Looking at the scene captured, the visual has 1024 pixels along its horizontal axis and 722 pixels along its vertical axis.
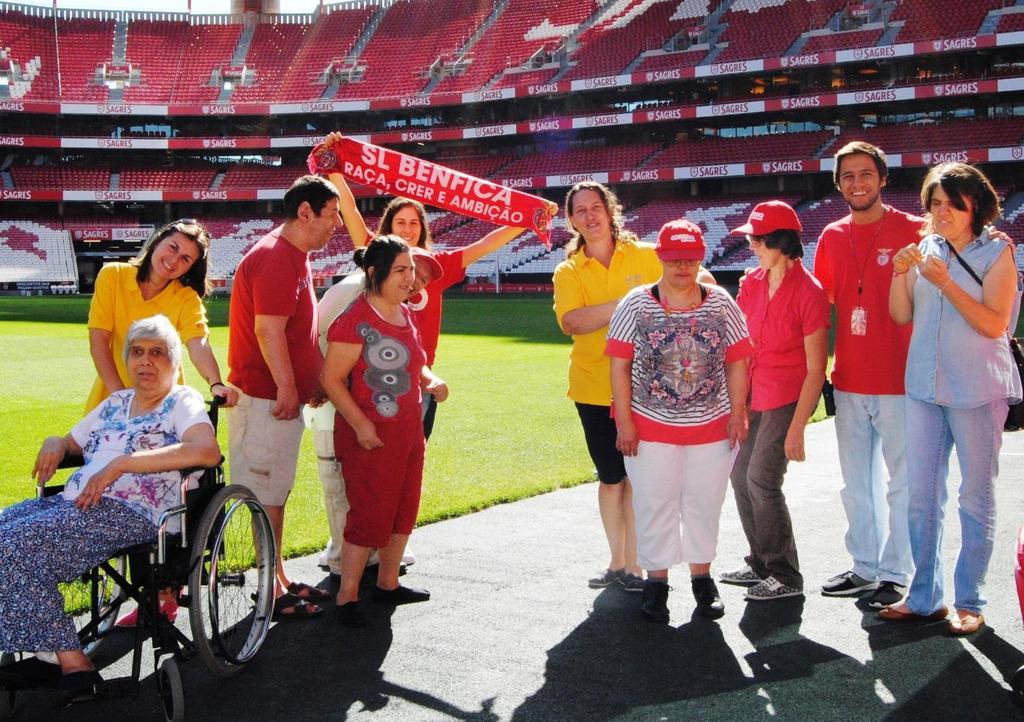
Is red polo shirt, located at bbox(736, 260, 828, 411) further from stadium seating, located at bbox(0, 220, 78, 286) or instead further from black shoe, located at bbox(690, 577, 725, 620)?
stadium seating, located at bbox(0, 220, 78, 286)

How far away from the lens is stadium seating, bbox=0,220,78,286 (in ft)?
163

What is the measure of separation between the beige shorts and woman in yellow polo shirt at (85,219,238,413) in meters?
0.30

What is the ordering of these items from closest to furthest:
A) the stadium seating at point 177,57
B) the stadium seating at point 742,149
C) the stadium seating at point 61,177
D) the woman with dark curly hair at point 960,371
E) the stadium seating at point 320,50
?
the woman with dark curly hair at point 960,371
the stadium seating at point 742,149
the stadium seating at point 61,177
the stadium seating at point 320,50
the stadium seating at point 177,57

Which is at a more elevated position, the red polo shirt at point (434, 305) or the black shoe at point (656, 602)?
the red polo shirt at point (434, 305)

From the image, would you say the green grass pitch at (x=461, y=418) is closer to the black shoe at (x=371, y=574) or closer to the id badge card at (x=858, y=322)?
the black shoe at (x=371, y=574)

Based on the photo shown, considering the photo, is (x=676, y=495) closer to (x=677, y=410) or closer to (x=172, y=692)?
(x=677, y=410)

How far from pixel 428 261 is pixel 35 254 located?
5159 centimetres

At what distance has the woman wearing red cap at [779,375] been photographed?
5.11m

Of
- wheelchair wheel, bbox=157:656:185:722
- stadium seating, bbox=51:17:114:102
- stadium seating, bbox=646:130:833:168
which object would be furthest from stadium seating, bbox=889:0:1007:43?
wheelchair wheel, bbox=157:656:185:722

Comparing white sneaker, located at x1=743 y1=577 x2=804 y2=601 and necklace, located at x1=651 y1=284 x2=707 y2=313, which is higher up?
necklace, located at x1=651 y1=284 x2=707 y2=313

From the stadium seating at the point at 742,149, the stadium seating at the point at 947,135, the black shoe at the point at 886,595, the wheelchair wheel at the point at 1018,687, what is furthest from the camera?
the stadium seating at the point at 742,149

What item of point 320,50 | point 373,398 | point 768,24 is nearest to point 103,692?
point 373,398

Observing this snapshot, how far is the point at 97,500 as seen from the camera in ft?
12.8

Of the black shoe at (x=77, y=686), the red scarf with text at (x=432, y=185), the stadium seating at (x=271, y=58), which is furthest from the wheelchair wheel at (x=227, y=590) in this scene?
the stadium seating at (x=271, y=58)
